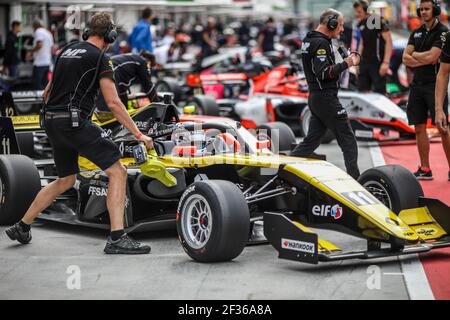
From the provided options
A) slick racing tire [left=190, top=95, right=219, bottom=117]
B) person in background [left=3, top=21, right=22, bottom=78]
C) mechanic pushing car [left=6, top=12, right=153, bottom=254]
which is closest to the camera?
mechanic pushing car [left=6, top=12, right=153, bottom=254]

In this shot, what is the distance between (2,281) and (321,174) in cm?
251

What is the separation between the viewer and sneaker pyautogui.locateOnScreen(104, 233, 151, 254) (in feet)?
25.2

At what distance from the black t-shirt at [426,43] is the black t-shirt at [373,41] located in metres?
4.08

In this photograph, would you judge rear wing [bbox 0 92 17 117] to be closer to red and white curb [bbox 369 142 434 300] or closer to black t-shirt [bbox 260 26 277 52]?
red and white curb [bbox 369 142 434 300]

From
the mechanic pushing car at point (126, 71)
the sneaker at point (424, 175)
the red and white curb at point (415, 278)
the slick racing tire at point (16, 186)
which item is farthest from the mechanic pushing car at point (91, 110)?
the sneaker at point (424, 175)

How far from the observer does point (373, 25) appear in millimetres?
15086

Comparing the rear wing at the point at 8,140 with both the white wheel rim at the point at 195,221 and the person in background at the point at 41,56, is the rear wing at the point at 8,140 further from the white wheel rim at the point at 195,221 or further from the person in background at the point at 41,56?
the person in background at the point at 41,56

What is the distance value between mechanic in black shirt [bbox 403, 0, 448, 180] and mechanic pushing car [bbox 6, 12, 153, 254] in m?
4.38

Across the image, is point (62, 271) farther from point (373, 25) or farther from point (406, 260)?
point (373, 25)

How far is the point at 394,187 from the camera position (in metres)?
7.79

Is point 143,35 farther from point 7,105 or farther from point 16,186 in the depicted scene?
point 16,186

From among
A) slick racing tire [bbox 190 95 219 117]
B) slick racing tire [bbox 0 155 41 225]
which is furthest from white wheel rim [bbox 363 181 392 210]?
slick racing tire [bbox 190 95 219 117]

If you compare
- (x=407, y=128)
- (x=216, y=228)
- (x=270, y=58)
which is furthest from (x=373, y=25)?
(x=216, y=228)

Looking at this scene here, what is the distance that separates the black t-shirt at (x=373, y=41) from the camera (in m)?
15.2
